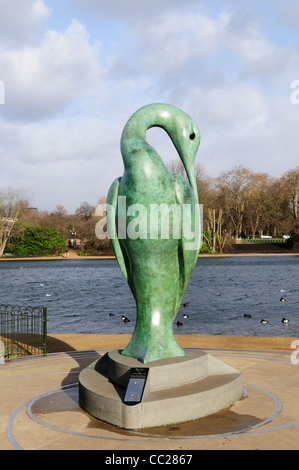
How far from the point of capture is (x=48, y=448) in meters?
5.55

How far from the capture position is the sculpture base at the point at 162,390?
20.3 ft

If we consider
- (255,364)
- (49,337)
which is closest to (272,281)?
(49,337)

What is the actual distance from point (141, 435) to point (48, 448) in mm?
1199

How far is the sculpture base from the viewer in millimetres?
6195

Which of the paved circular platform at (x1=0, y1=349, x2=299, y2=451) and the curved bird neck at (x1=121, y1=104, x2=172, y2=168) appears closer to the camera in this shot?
the paved circular platform at (x1=0, y1=349, x2=299, y2=451)

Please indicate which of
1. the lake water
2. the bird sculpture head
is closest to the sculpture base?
the bird sculpture head

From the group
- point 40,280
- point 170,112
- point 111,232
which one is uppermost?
point 170,112

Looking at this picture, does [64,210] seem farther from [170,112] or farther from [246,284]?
[170,112]

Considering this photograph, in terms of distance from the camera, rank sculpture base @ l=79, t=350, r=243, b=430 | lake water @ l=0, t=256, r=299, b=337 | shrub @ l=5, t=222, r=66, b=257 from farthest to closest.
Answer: shrub @ l=5, t=222, r=66, b=257 → lake water @ l=0, t=256, r=299, b=337 → sculpture base @ l=79, t=350, r=243, b=430

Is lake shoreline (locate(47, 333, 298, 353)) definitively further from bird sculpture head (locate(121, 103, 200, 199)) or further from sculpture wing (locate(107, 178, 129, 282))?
bird sculpture head (locate(121, 103, 200, 199))

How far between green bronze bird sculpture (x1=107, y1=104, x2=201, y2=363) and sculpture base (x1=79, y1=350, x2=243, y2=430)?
39 cm

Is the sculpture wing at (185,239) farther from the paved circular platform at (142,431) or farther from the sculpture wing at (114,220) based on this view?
the paved circular platform at (142,431)

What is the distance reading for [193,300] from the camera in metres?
26.4

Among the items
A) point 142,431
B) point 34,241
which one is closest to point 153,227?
point 142,431
